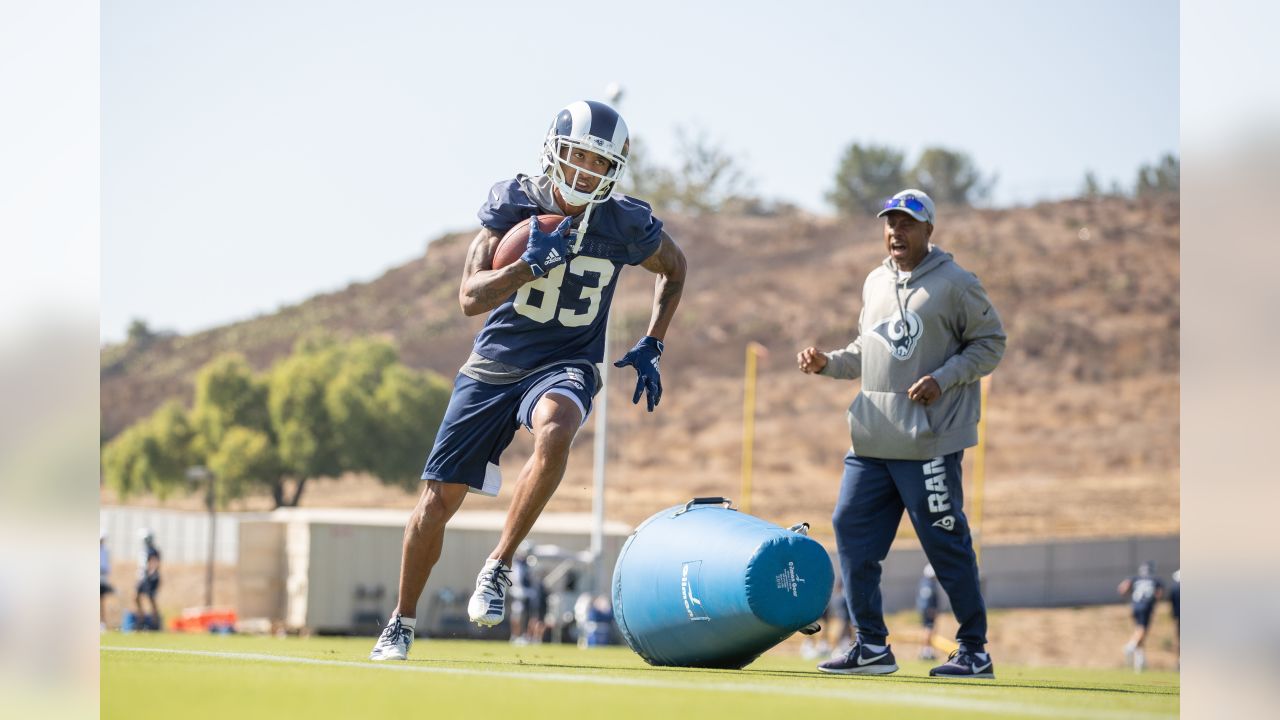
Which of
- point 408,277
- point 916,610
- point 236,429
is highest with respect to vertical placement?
point 408,277

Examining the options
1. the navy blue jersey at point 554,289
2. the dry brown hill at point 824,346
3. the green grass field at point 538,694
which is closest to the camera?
the green grass field at point 538,694

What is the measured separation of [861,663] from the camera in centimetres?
644

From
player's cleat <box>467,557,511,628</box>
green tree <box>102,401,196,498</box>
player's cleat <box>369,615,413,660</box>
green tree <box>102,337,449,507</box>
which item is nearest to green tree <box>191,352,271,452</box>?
green tree <box>102,337,449,507</box>

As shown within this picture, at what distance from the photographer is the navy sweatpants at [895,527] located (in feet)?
20.8

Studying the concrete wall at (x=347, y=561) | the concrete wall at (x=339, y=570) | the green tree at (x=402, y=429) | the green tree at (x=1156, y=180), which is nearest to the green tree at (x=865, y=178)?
the green tree at (x=1156, y=180)

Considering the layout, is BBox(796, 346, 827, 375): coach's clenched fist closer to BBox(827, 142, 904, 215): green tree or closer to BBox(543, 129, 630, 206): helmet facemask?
BBox(543, 129, 630, 206): helmet facemask

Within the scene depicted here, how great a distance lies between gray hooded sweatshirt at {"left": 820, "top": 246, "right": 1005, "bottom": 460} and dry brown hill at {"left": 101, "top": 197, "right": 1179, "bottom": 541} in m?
39.3

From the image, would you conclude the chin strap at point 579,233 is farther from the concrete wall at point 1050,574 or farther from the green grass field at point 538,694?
the concrete wall at point 1050,574

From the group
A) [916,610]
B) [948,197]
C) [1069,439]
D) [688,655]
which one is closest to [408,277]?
[948,197]

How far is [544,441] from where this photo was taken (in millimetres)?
5699

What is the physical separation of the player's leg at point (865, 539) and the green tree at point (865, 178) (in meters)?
79.6

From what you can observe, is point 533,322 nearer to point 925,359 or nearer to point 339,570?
point 925,359
